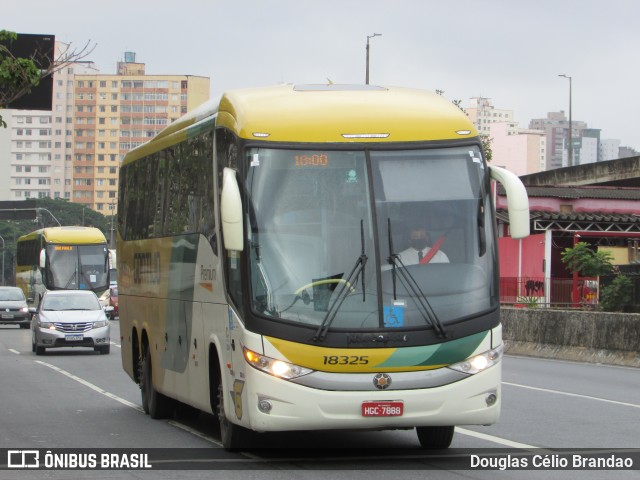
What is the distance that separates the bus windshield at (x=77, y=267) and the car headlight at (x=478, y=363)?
47.1 metres

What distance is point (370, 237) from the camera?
11008 millimetres

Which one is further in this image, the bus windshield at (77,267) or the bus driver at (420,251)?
the bus windshield at (77,267)

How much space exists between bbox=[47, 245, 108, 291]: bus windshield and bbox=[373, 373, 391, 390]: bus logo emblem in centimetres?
4724

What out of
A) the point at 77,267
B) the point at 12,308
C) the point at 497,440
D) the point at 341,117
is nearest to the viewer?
the point at 341,117

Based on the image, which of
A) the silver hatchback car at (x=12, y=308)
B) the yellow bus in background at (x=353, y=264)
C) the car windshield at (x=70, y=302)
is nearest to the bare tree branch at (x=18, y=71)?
the yellow bus in background at (x=353, y=264)

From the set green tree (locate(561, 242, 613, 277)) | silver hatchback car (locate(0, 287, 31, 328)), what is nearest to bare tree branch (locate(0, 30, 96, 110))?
green tree (locate(561, 242, 613, 277))

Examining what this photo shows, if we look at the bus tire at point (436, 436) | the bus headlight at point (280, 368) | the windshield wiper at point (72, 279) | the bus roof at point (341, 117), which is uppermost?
the bus roof at point (341, 117)

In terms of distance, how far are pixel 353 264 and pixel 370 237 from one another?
0.27 m

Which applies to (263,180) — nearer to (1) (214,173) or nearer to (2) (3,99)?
(1) (214,173)

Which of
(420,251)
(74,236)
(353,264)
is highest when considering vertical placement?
(420,251)

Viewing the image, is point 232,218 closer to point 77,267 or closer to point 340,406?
point 340,406

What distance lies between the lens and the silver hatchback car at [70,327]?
106 feet

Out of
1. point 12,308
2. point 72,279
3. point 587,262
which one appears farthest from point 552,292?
point 72,279

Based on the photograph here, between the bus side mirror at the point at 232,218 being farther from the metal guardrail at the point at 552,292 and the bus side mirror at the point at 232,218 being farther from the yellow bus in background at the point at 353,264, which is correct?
the metal guardrail at the point at 552,292
